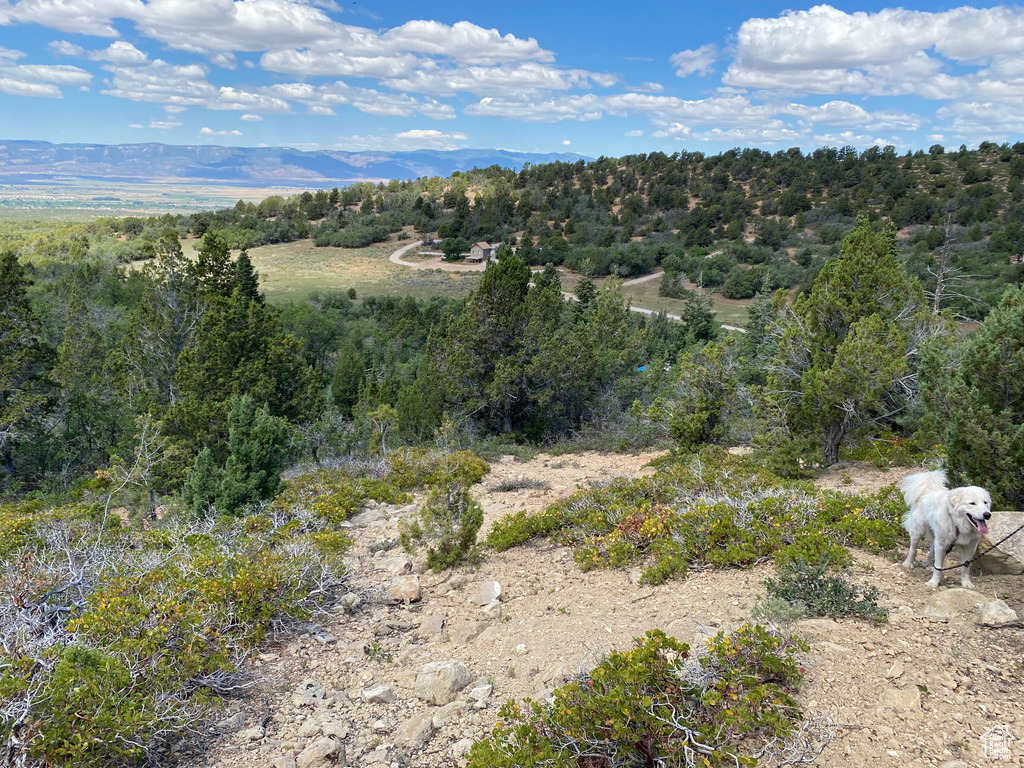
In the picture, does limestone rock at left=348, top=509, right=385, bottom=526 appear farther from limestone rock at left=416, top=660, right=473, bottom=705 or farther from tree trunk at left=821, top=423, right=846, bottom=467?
tree trunk at left=821, top=423, right=846, bottom=467

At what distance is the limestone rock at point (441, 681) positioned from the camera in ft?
14.6

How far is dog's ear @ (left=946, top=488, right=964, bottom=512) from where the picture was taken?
4445 millimetres

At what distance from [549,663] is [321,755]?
1.80m

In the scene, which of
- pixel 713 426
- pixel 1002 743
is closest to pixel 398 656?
pixel 1002 743

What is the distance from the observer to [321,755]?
3.75m

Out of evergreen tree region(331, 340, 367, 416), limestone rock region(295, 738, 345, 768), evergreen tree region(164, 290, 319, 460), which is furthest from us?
evergreen tree region(331, 340, 367, 416)

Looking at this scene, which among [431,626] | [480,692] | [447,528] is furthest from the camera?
[447,528]

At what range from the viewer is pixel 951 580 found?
492 cm

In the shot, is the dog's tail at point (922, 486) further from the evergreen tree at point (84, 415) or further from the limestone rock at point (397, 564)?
the evergreen tree at point (84, 415)

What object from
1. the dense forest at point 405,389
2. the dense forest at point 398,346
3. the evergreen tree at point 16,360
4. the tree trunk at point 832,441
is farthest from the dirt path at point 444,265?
the tree trunk at point 832,441

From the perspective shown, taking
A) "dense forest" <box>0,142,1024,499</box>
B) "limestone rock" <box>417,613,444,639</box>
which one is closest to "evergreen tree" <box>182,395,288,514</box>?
"dense forest" <box>0,142,1024,499</box>

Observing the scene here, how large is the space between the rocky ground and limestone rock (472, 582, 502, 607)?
0.7 inches

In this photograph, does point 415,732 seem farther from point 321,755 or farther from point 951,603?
point 951,603

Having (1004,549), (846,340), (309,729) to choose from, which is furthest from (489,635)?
(846,340)
